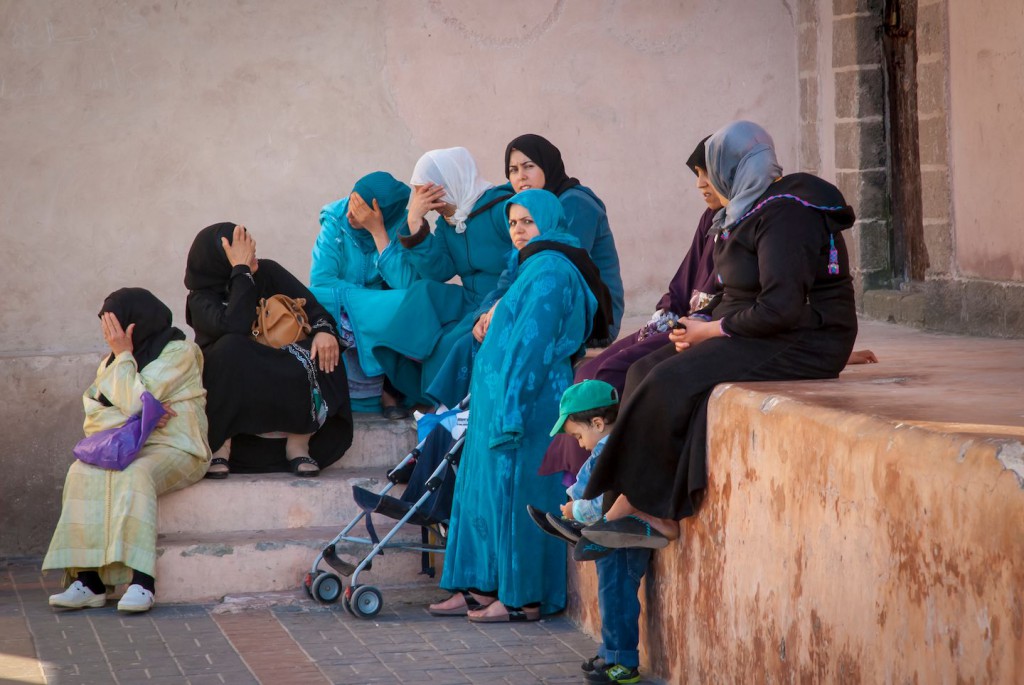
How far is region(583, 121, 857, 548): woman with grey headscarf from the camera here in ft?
15.1

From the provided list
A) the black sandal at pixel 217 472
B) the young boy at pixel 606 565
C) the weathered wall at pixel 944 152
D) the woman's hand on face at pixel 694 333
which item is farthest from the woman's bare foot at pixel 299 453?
the weathered wall at pixel 944 152

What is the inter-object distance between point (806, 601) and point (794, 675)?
0.24m

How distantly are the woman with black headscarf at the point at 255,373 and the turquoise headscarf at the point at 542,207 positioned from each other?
1.57 m

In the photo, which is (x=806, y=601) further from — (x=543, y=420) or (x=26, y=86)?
(x=26, y=86)

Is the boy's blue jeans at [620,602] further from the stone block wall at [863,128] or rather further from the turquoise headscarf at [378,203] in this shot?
the stone block wall at [863,128]

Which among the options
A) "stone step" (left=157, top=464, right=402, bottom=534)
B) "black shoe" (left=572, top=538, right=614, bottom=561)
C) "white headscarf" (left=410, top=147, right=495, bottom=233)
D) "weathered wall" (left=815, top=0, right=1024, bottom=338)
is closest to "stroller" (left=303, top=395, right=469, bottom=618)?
"stone step" (left=157, top=464, right=402, bottom=534)

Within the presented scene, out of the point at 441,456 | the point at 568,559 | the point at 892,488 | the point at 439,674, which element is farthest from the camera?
→ the point at 441,456

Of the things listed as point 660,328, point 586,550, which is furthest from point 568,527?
point 660,328

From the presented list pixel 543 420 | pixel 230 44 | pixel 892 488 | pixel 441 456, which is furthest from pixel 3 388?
pixel 892 488

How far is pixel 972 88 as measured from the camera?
720 cm

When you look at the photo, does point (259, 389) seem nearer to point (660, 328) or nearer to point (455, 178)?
point (455, 178)

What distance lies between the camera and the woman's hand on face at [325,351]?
7195mm

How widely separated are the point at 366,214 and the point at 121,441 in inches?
69.9

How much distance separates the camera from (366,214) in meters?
7.57
